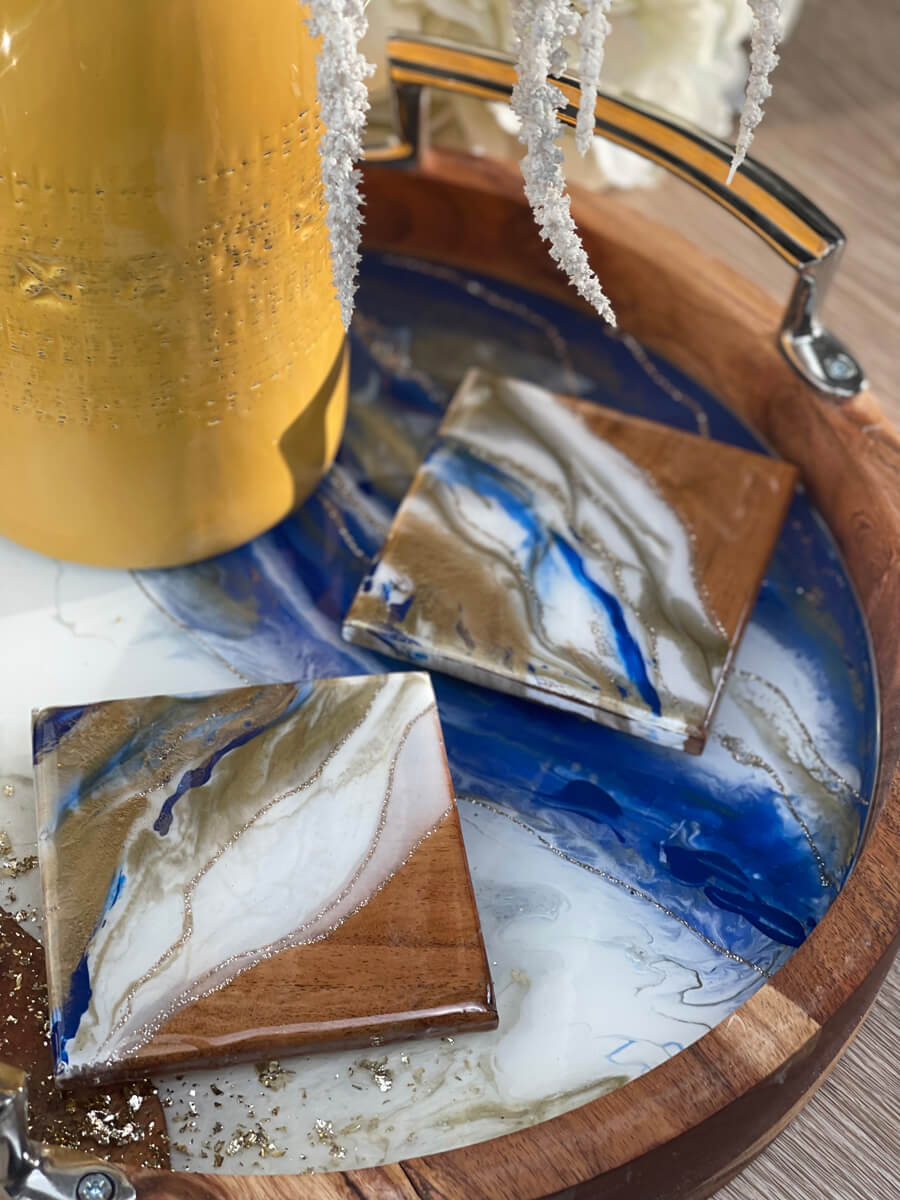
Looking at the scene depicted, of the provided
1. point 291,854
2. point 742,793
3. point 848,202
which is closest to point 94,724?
point 291,854

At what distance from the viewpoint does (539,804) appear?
32 centimetres

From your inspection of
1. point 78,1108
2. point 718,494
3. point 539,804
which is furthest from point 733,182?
point 78,1108

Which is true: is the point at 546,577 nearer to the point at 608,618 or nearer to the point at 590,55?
the point at 608,618

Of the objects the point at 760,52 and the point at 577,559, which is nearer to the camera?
the point at 760,52

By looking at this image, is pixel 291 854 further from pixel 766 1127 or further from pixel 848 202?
pixel 848 202

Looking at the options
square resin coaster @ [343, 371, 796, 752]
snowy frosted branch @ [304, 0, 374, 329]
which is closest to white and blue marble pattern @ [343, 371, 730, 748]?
square resin coaster @ [343, 371, 796, 752]

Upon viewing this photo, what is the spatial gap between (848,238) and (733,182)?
20 centimetres

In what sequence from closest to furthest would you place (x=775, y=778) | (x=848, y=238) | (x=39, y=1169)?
(x=39, y=1169) → (x=775, y=778) → (x=848, y=238)

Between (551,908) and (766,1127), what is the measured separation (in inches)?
2.7

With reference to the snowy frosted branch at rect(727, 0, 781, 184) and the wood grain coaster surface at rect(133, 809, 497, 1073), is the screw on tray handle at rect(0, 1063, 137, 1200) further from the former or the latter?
the snowy frosted branch at rect(727, 0, 781, 184)

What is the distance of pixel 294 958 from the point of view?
266 millimetres

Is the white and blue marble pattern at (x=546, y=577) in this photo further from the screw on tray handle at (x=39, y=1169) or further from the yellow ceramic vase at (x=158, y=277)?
the screw on tray handle at (x=39, y=1169)

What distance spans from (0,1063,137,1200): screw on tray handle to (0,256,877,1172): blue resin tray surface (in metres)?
0.03

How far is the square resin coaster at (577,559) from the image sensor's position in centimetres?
33
